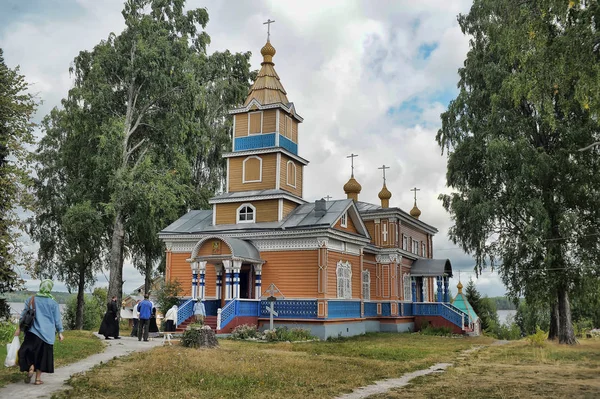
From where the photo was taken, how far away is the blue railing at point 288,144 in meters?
25.3

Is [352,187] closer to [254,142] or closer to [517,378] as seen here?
[254,142]

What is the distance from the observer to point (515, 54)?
12219 millimetres

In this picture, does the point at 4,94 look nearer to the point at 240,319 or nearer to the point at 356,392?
the point at 240,319

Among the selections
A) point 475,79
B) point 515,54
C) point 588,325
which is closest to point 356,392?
point 515,54

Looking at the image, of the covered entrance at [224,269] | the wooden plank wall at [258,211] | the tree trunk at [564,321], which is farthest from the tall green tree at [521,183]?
the covered entrance at [224,269]

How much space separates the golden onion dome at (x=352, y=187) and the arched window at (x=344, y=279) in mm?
7614

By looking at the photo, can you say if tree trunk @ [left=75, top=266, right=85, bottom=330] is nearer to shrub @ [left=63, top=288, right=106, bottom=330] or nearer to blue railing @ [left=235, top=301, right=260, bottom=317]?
shrub @ [left=63, top=288, right=106, bottom=330]

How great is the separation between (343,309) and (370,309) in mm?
4422

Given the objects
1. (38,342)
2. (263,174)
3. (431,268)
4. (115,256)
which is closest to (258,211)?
(263,174)

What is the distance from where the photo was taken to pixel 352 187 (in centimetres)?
3114

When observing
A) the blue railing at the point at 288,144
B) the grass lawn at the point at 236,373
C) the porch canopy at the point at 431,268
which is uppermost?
the blue railing at the point at 288,144

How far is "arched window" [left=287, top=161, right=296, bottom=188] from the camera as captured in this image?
2555 cm

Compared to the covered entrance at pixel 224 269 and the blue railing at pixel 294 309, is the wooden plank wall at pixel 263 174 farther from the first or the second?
the blue railing at pixel 294 309

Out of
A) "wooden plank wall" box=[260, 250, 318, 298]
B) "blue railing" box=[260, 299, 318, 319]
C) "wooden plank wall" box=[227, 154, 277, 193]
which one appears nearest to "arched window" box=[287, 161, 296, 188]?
"wooden plank wall" box=[227, 154, 277, 193]
